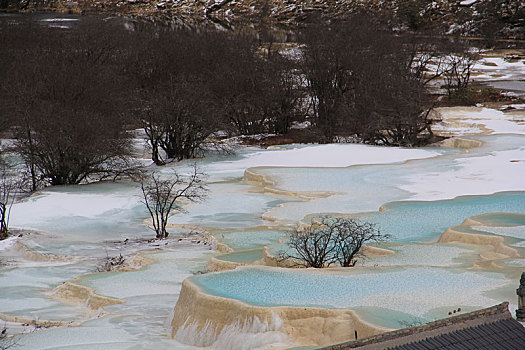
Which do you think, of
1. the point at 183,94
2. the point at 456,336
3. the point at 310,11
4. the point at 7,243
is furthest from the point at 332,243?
the point at 310,11

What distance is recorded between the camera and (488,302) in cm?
1317

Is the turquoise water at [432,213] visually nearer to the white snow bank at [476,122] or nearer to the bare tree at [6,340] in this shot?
the bare tree at [6,340]

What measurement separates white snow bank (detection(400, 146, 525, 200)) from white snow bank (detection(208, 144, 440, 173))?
2.85 m

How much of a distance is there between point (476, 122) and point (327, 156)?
1157cm

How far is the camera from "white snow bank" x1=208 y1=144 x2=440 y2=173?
31.1 meters

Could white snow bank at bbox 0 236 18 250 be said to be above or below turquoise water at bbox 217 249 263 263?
below

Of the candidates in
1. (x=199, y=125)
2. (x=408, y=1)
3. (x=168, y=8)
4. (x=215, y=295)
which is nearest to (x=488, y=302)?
(x=215, y=295)

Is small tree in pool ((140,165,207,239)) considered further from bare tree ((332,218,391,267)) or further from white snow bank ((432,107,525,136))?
white snow bank ((432,107,525,136))

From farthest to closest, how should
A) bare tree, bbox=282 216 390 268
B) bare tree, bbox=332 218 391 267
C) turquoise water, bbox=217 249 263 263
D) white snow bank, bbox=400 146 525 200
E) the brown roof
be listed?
1. white snow bank, bbox=400 146 525 200
2. turquoise water, bbox=217 249 263 263
3. bare tree, bbox=332 218 391 267
4. bare tree, bbox=282 216 390 268
5. the brown roof

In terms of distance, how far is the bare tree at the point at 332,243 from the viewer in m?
17.1

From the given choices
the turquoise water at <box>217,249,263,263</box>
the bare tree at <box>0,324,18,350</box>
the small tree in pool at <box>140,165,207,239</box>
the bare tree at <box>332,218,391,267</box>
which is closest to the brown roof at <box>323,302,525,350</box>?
the bare tree at <box>0,324,18,350</box>

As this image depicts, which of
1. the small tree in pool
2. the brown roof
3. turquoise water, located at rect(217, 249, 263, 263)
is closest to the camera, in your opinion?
the brown roof

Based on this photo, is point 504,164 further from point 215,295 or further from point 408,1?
point 408,1

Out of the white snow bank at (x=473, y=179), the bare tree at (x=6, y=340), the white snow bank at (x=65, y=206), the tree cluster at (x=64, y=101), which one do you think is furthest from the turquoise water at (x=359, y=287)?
the tree cluster at (x=64, y=101)
